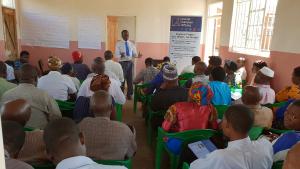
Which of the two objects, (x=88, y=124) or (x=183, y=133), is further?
(x=183, y=133)

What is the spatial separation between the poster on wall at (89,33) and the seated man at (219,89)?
16.9 ft

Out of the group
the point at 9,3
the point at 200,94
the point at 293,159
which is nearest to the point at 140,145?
the point at 200,94

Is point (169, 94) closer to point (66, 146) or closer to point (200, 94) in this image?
point (200, 94)

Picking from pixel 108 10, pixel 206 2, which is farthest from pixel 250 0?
pixel 108 10

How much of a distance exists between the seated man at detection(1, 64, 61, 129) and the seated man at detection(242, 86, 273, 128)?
1828 millimetres

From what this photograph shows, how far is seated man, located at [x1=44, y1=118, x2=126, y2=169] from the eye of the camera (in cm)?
120

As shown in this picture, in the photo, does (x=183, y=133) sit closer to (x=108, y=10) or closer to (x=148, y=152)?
(x=148, y=152)

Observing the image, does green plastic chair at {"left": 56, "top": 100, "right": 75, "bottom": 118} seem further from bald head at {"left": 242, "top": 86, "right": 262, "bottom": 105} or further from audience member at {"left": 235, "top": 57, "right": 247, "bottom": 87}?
audience member at {"left": 235, "top": 57, "right": 247, "bottom": 87}

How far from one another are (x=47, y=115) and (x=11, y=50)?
5636 millimetres

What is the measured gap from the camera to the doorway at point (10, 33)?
681cm

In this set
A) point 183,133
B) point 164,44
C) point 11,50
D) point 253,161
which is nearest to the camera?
point 253,161

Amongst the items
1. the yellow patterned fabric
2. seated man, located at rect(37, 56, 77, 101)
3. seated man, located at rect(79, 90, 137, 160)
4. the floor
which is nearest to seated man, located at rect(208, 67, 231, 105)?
the yellow patterned fabric

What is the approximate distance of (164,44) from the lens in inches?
306

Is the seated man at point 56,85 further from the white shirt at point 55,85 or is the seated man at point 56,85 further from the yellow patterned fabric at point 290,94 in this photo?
the yellow patterned fabric at point 290,94
